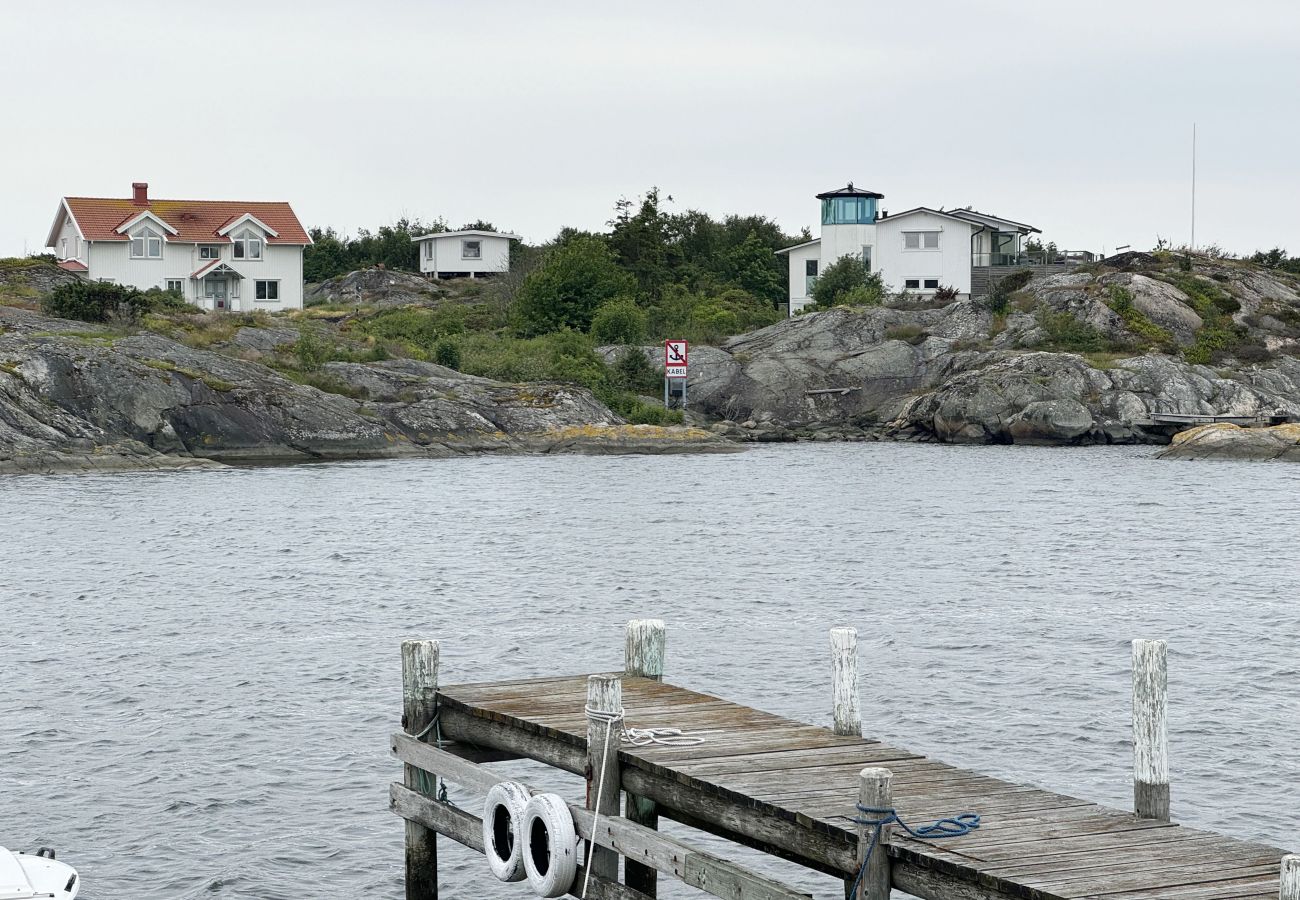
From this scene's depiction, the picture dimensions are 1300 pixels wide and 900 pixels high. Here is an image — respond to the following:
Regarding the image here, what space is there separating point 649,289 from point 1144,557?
64764mm

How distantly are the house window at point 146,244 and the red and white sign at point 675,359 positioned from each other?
29.5 m

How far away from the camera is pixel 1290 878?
299 inches

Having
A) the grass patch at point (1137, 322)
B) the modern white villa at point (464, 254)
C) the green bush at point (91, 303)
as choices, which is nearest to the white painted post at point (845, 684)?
the green bush at point (91, 303)

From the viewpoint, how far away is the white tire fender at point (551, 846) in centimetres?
1140

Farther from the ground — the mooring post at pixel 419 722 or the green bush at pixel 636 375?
the green bush at pixel 636 375

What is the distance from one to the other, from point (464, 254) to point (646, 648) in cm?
10034

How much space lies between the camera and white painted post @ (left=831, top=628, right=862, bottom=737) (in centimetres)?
1220

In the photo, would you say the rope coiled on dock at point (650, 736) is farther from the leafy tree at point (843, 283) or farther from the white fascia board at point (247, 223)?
the white fascia board at point (247, 223)

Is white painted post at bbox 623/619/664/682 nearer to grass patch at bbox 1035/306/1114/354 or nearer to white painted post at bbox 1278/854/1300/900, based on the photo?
white painted post at bbox 1278/854/1300/900

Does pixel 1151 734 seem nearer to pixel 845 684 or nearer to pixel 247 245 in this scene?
pixel 845 684

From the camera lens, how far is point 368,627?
90.7 feet

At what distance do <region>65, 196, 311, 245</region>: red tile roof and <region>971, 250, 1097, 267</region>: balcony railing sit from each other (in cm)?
4016

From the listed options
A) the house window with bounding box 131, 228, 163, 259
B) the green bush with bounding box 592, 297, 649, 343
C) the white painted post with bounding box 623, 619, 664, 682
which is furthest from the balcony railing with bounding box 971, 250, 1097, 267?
the white painted post with bounding box 623, 619, 664, 682

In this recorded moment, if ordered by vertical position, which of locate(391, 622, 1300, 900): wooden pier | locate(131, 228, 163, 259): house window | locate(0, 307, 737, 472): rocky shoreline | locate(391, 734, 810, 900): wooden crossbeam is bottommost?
locate(391, 734, 810, 900): wooden crossbeam
